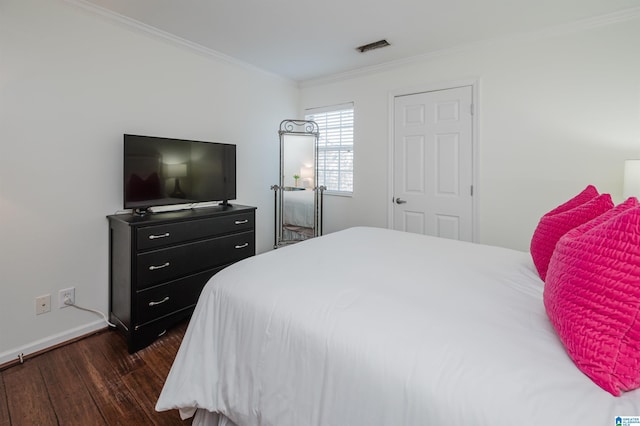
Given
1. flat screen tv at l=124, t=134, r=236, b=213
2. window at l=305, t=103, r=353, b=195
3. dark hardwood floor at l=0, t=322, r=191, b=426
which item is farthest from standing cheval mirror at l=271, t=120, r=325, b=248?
dark hardwood floor at l=0, t=322, r=191, b=426

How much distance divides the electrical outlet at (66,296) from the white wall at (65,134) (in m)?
0.04

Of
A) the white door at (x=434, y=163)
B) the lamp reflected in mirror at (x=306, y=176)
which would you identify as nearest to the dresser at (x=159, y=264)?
the lamp reflected in mirror at (x=306, y=176)

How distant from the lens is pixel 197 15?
2.46 m

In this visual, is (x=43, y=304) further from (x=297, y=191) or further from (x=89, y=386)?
(x=297, y=191)

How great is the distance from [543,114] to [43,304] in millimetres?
4288

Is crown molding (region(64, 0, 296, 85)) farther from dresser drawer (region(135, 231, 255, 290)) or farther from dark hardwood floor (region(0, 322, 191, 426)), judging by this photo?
dark hardwood floor (region(0, 322, 191, 426))

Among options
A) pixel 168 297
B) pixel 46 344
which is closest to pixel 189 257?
pixel 168 297

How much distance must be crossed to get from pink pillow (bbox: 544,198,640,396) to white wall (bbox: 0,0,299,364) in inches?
117

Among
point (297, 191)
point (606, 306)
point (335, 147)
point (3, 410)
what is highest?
point (335, 147)

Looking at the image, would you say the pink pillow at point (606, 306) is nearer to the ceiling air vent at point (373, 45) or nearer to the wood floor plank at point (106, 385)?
the wood floor plank at point (106, 385)

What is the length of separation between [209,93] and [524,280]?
10.5 ft

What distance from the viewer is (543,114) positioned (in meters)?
2.67

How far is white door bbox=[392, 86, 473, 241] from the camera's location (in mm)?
3088

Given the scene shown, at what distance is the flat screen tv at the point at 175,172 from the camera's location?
245 centimetres
